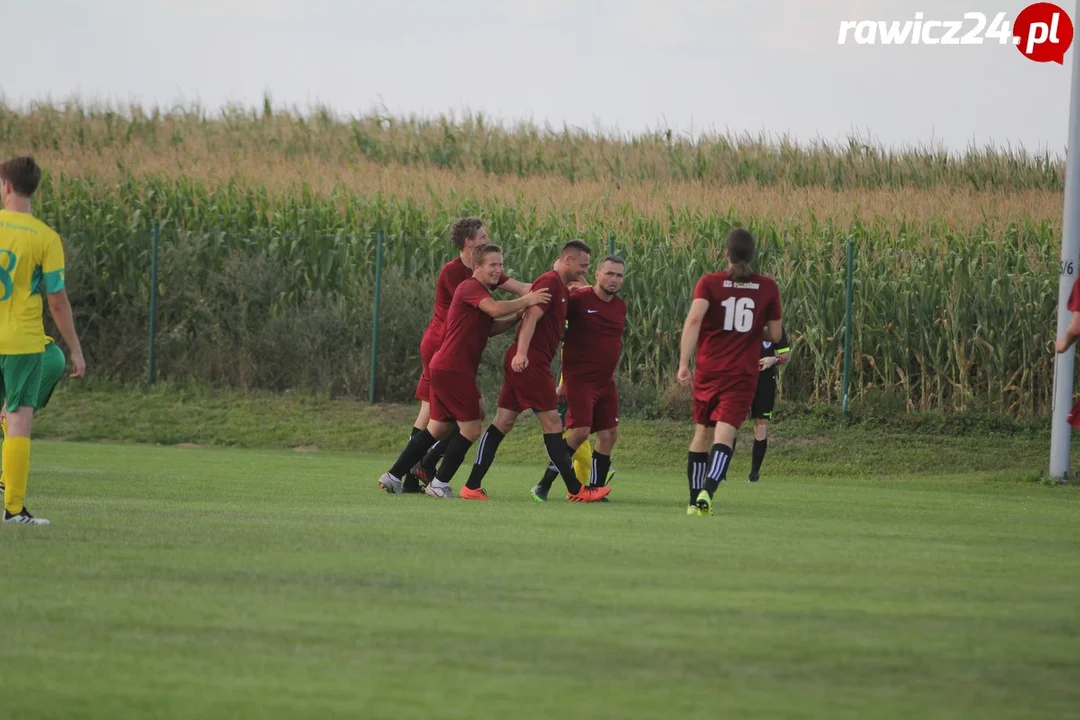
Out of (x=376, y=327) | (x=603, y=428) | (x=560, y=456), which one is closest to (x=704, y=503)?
(x=560, y=456)

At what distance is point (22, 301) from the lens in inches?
341

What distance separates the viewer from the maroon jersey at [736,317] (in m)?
10.9

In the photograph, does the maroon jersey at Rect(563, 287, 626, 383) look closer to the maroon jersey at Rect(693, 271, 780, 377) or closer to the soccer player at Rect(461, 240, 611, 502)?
the soccer player at Rect(461, 240, 611, 502)

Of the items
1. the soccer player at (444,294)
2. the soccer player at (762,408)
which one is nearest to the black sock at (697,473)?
the soccer player at (444,294)

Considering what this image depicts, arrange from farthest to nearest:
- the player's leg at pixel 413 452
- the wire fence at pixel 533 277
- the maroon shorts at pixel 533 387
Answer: the wire fence at pixel 533 277 → the player's leg at pixel 413 452 → the maroon shorts at pixel 533 387

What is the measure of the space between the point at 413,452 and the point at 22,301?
443cm

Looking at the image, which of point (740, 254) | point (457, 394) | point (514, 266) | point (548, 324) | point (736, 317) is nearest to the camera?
point (740, 254)

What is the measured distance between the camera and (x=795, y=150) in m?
38.2

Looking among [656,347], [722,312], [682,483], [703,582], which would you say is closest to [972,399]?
[656,347]

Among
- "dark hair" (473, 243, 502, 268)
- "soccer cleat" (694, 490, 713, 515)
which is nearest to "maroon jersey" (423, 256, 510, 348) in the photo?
"dark hair" (473, 243, 502, 268)

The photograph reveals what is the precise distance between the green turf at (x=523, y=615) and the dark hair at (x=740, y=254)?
1639mm

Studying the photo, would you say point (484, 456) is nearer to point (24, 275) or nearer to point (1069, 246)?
point (24, 275)

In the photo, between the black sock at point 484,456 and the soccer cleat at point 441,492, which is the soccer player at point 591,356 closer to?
the black sock at point 484,456

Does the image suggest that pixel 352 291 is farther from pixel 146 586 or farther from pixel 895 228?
pixel 146 586
